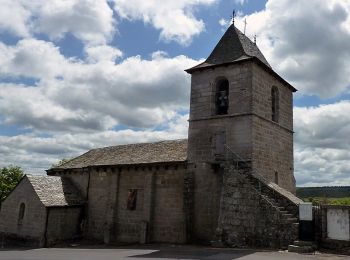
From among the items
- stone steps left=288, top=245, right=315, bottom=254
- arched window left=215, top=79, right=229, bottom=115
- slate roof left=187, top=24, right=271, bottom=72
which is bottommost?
stone steps left=288, top=245, right=315, bottom=254

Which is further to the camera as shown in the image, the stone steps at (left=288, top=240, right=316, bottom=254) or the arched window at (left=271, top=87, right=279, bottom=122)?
the arched window at (left=271, top=87, right=279, bottom=122)

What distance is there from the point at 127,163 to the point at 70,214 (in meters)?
5.08

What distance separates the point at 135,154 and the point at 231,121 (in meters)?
7.78

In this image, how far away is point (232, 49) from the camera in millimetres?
22047

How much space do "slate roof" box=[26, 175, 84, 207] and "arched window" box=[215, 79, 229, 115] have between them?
11285 mm

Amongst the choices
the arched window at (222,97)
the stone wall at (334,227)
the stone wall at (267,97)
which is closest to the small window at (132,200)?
the arched window at (222,97)

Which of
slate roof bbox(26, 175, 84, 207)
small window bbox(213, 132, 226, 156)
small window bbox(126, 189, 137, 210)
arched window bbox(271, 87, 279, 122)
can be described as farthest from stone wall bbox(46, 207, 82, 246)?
arched window bbox(271, 87, 279, 122)

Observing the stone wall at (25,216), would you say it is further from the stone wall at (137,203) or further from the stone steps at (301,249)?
the stone steps at (301,249)

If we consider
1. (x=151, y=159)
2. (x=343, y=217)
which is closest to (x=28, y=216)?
(x=151, y=159)

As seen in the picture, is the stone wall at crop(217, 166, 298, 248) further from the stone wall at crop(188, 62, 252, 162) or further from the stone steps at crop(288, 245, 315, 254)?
the stone wall at crop(188, 62, 252, 162)

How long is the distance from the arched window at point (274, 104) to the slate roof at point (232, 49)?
1538 mm

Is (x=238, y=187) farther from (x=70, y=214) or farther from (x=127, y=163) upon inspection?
(x=70, y=214)

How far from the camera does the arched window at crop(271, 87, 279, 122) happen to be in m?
22.7

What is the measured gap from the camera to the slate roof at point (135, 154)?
913 inches
